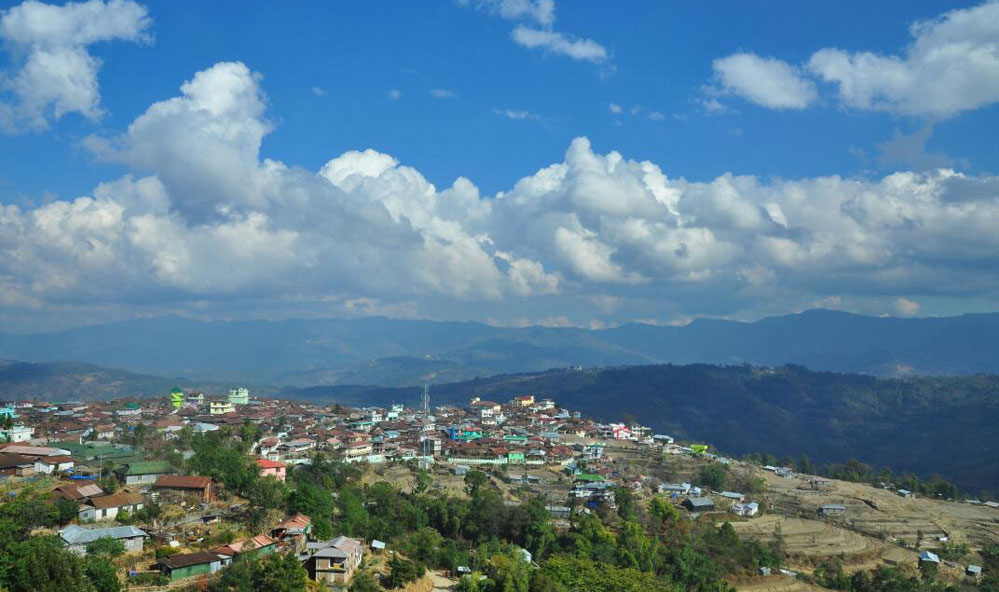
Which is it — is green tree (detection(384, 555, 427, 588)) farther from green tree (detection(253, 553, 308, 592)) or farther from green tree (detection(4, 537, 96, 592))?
green tree (detection(4, 537, 96, 592))

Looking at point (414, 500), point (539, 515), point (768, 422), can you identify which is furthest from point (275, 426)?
point (768, 422)

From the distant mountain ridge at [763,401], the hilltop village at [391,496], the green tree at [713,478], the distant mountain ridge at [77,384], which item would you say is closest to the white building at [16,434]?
the hilltop village at [391,496]

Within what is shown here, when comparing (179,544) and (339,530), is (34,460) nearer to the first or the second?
(179,544)

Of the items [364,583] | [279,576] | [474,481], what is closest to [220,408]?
[474,481]

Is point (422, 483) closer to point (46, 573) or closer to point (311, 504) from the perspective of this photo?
point (311, 504)

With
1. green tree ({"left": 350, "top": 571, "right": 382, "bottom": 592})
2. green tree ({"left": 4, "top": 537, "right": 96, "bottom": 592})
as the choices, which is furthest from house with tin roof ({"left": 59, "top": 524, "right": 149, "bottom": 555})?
green tree ({"left": 350, "top": 571, "right": 382, "bottom": 592})

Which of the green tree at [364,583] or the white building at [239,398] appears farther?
the white building at [239,398]

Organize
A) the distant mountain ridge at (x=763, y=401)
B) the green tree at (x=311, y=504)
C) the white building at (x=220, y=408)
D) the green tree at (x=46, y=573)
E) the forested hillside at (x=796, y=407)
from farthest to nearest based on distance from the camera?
the distant mountain ridge at (x=763, y=401) → the forested hillside at (x=796, y=407) → the white building at (x=220, y=408) → the green tree at (x=311, y=504) → the green tree at (x=46, y=573)

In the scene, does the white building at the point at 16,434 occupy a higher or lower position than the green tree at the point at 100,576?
higher

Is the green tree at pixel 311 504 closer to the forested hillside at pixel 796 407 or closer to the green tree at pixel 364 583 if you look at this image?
the green tree at pixel 364 583
